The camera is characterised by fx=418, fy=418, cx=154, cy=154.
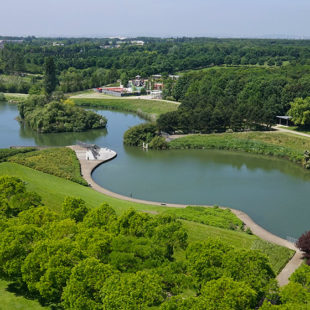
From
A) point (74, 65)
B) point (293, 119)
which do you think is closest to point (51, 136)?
point (293, 119)

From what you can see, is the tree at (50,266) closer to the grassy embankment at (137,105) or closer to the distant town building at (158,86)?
the grassy embankment at (137,105)

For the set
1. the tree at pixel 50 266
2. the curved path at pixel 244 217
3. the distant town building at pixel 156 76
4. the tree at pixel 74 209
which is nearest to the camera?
the tree at pixel 50 266

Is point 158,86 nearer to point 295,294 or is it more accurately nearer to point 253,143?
point 253,143

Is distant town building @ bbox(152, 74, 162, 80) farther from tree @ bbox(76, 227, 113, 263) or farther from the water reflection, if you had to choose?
tree @ bbox(76, 227, 113, 263)

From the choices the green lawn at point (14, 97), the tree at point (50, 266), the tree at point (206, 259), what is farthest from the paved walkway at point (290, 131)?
the green lawn at point (14, 97)

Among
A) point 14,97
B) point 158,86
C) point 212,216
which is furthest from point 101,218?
point 158,86

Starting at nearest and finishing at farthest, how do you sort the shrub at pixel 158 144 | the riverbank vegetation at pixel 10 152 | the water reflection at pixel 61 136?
the riverbank vegetation at pixel 10 152 → the shrub at pixel 158 144 → the water reflection at pixel 61 136

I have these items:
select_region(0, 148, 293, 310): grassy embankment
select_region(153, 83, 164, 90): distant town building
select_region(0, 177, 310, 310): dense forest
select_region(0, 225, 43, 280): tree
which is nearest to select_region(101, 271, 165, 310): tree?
select_region(0, 177, 310, 310): dense forest
